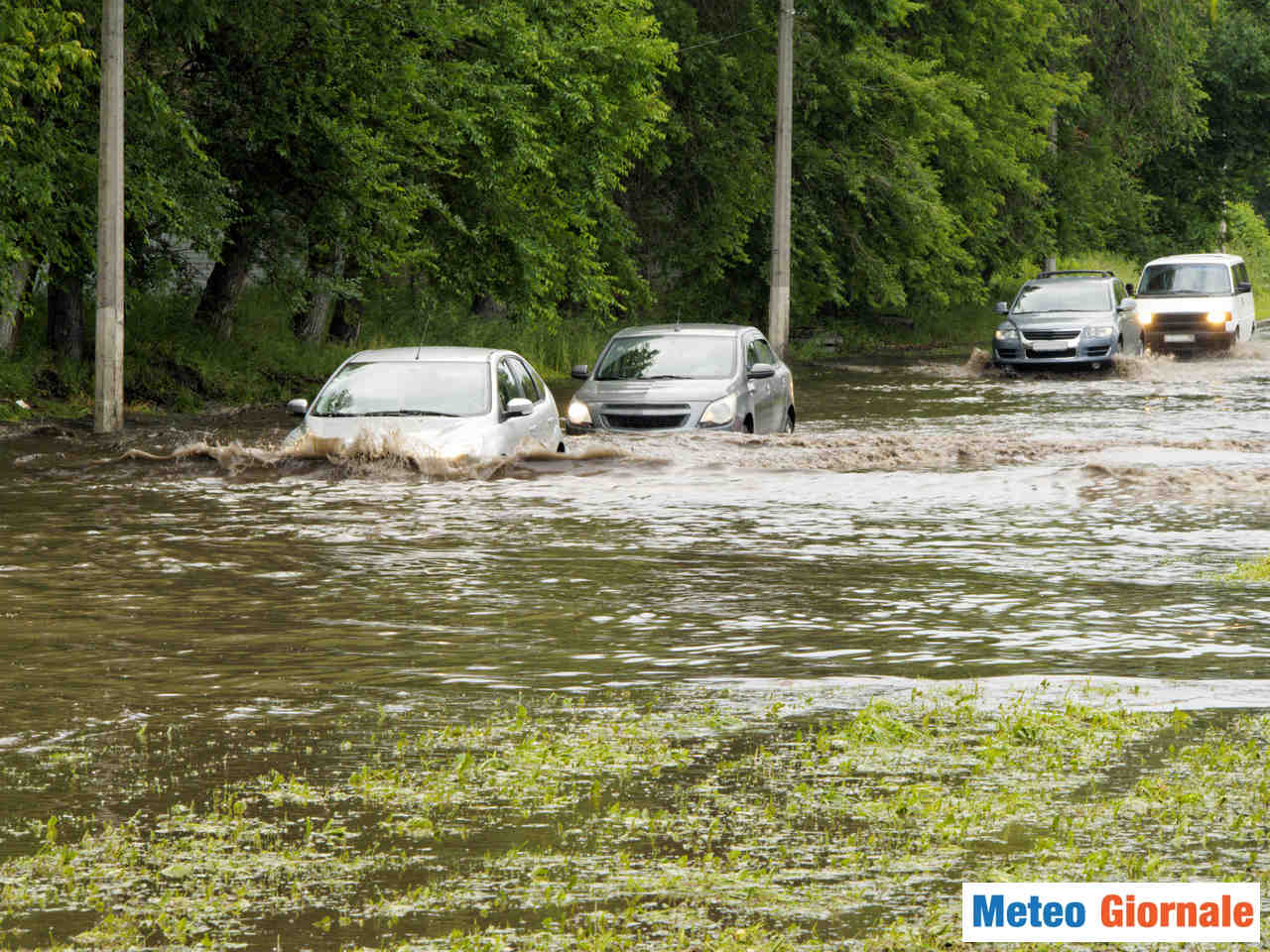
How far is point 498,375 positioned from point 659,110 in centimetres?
1769

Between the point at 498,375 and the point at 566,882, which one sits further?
the point at 498,375

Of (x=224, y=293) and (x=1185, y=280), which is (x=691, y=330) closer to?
(x=224, y=293)

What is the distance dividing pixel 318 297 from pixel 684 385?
12023mm

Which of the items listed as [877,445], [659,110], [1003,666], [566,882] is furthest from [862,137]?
[566,882]

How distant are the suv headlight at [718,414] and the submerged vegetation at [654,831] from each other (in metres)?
13.2

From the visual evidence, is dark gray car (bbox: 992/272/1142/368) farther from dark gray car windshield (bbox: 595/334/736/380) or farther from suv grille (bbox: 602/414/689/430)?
suv grille (bbox: 602/414/689/430)

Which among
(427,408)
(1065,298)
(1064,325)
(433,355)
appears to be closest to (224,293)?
(433,355)

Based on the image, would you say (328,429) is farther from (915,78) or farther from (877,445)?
(915,78)

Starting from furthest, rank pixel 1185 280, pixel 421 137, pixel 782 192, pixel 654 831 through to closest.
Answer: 1. pixel 1185 280
2. pixel 782 192
3. pixel 421 137
4. pixel 654 831

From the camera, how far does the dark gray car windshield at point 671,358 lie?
22.8 m

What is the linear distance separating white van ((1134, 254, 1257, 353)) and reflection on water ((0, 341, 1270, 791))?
53.8 ft

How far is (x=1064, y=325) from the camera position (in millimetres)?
36875

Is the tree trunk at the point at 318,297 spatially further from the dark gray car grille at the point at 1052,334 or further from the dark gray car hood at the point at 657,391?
the dark gray car grille at the point at 1052,334

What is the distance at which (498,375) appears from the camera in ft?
60.9
